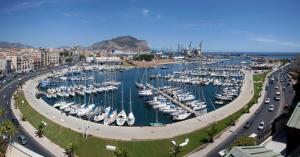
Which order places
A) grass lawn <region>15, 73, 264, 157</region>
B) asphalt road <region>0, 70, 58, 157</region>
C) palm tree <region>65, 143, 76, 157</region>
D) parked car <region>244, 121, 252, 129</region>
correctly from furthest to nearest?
parked car <region>244, 121, 252, 129</region> → asphalt road <region>0, 70, 58, 157</region> → grass lawn <region>15, 73, 264, 157</region> → palm tree <region>65, 143, 76, 157</region>

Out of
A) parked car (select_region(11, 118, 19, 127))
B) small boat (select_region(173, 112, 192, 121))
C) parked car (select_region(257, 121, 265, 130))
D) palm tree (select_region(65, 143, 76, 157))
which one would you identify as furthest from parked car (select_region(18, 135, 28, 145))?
parked car (select_region(257, 121, 265, 130))

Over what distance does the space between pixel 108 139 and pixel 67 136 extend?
21.2ft

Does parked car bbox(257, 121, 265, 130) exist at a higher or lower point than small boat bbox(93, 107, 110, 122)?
higher

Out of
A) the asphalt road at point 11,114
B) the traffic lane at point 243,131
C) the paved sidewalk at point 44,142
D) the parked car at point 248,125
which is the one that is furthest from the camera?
the parked car at point 248,125

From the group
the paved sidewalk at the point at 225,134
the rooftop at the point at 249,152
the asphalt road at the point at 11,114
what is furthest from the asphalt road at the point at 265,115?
the rooftop at the point at 249,152

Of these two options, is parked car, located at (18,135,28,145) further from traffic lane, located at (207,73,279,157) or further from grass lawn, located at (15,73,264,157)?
traffic lane, located at (207,73,279,157)

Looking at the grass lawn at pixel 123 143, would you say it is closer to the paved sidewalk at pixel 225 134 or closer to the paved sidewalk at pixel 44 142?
the paved sidewalk at pixel 44 142

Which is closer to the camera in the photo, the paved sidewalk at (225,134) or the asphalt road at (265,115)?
the paved sidewalk at (225,134)

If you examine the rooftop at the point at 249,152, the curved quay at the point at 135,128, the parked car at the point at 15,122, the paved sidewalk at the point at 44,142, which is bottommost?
the paved sidewalk at the point at 44,142

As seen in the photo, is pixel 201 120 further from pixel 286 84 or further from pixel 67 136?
pixel 286 84

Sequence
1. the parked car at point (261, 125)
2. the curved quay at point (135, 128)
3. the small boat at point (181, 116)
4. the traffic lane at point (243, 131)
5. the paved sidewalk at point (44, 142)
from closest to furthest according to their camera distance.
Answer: the traffic lane at point (243, 131) → the paved sidewalk at point (44, 142) → the curved quay at point (135, 128) → the parked car at point (261, 125) → the small boat at point (181, 116)

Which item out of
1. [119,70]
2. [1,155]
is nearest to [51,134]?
[1,155]

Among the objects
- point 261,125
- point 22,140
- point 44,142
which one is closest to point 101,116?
point 44,142

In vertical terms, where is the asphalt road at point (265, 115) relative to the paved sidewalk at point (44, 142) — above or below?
above
